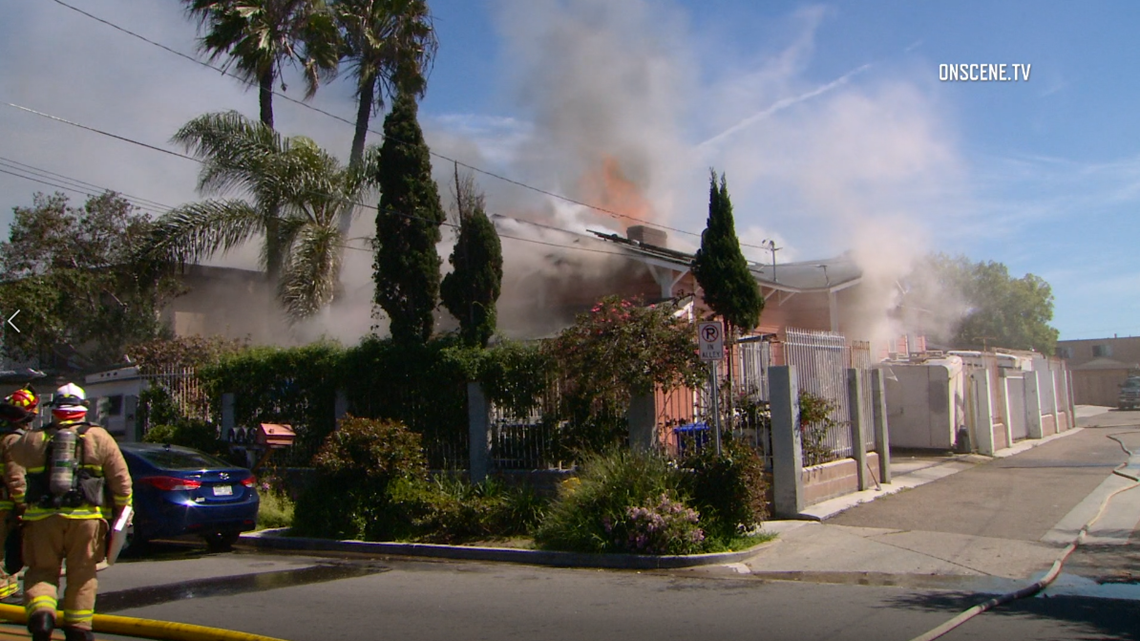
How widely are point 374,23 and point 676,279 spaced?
361 inches

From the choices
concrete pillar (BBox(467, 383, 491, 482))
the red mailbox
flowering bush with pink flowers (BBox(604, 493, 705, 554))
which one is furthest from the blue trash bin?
the red mailbox

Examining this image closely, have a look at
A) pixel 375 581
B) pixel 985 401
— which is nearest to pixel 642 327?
pixel 375 581

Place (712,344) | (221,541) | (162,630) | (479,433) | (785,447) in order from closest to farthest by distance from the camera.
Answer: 1. (162,630)
2. (712,344)
3. (221,541)
4. (785,447)
5. (479,433)

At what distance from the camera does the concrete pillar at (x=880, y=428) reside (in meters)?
15.0

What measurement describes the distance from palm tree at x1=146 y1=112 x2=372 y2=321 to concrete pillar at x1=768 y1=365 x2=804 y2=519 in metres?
9.76

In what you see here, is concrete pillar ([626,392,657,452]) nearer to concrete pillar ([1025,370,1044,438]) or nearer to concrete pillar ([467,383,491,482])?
concrete pillar ([467,383,491,482])

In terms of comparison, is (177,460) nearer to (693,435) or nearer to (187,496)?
(187,496)

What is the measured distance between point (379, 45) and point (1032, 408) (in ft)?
63.9

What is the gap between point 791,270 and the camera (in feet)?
92.1

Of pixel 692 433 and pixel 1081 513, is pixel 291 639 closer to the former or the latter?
pixel 692 433

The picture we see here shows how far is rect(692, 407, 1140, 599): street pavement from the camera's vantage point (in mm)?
8836

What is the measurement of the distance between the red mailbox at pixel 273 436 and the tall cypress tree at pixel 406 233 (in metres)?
2.26

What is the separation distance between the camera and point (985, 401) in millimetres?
20125

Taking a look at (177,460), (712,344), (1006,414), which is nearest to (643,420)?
(712,344)
